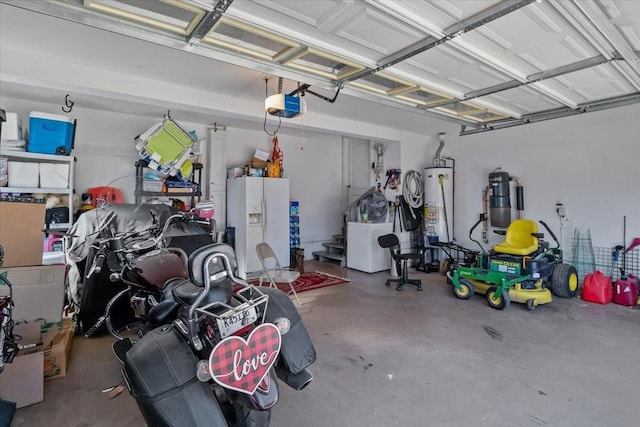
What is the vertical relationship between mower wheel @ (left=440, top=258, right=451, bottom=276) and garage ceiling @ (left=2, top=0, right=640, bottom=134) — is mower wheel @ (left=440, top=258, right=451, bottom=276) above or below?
below

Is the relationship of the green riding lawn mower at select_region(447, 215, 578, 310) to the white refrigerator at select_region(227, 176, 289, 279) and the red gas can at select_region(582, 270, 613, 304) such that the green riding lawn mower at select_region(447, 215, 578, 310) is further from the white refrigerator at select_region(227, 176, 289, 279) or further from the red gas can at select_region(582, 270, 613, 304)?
the white refrigerator at select_region(227, 176, 289, 279)

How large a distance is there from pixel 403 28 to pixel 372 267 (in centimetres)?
426

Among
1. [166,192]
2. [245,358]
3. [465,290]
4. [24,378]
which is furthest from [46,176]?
[465,290]

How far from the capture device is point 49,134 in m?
3.90

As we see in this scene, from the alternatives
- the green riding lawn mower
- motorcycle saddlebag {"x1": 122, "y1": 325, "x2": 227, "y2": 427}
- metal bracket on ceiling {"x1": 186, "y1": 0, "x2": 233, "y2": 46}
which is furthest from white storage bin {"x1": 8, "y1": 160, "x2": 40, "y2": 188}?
the green riding lawn mower

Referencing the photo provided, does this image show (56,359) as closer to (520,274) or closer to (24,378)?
(24,378)

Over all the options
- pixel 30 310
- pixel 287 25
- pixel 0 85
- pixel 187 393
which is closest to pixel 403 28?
pixel 287 25

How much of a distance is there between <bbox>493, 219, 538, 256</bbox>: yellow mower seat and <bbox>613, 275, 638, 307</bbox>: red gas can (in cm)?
110

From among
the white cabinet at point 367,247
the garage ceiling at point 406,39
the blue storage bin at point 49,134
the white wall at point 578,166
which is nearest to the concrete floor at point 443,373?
the white wall at point 578,166

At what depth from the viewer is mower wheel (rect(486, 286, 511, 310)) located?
4055 mm

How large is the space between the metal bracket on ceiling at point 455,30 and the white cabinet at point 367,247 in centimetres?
335

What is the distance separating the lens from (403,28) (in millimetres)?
2332

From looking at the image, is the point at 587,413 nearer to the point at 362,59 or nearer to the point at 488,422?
the point at 488,422

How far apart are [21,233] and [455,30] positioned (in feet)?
12.4
